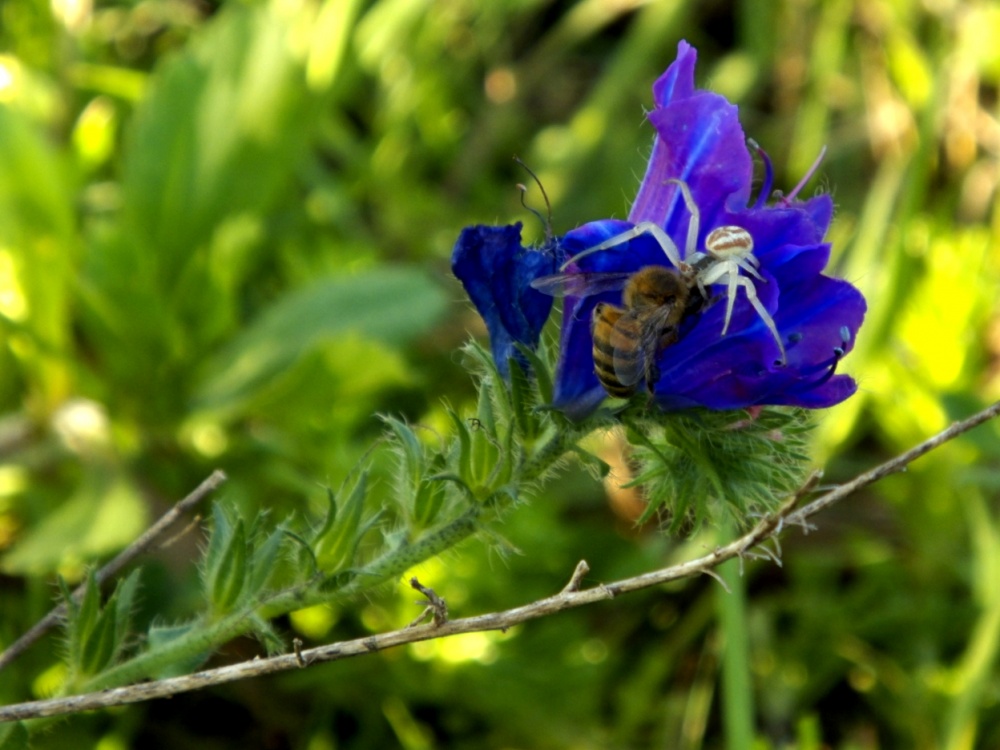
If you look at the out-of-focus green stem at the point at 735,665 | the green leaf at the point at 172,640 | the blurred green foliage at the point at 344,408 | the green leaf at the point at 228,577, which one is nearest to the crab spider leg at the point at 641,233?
the green leaf at the point at 228,577

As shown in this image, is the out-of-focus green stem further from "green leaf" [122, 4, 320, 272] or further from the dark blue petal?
"green leaf" [122, 4, 320, 272]

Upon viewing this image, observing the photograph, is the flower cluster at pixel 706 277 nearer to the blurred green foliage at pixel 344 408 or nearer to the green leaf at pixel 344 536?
the green leaf at pixel 344 536

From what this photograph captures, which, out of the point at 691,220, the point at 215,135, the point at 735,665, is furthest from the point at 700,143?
the point at 215,135

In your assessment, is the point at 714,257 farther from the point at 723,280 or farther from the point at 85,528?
the point at 85,528

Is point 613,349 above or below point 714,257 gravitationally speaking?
below

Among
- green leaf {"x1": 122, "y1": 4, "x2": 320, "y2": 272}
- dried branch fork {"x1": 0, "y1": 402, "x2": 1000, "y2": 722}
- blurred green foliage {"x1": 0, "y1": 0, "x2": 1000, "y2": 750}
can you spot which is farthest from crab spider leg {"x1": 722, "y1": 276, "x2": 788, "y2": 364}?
green leaf {"x1": 122, "y1": 4, "x2": 320, "y2": 272}

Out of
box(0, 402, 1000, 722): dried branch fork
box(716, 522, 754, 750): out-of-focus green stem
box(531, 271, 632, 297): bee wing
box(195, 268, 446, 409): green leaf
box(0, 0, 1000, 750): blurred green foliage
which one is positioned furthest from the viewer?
box(195, 268, 446, 409): green leaf

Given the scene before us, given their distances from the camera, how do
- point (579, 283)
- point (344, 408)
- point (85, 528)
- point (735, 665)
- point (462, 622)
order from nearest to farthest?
point (462, 622), point (579, 283), point (735, 665), point (85, 528), point (344, 408)
